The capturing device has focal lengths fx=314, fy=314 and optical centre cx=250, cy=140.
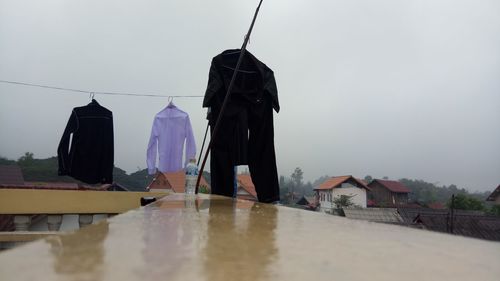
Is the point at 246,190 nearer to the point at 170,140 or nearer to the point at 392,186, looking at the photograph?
the point at 170,140

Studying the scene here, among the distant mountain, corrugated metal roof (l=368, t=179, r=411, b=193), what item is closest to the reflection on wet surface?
the distant mountain

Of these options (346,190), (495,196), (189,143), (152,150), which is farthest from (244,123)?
(346,190)

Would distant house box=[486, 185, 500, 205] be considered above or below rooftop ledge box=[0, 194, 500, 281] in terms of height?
below

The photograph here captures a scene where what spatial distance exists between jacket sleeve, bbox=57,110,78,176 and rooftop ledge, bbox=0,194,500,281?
143 inches

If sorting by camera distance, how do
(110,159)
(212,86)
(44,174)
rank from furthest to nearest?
(44,174) < (110,159) < (212,86)

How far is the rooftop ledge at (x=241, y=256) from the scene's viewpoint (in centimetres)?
36

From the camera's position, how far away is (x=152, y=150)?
14.1 feet

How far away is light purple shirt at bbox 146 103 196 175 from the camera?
13.8 feet

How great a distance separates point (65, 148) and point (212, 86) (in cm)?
241

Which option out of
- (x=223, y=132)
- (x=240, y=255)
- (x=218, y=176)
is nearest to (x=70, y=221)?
(x=218, y=176)

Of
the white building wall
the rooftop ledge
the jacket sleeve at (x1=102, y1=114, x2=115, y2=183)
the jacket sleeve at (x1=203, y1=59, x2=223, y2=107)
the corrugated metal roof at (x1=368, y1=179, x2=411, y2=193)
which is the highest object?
the jacket sleeve at (x1=203, y1=59, x2=223, y2=107)

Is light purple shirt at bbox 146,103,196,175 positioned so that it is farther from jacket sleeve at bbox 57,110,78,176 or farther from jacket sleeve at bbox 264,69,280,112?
jacket sleeve at bbox 264,69,280,112

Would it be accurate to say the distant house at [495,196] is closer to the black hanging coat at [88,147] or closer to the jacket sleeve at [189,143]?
the jacket sleeve at [189,143]

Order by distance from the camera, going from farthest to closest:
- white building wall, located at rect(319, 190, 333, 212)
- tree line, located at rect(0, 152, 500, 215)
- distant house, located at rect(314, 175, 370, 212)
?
white building wall, located at rect(319, 190, 333, 212), distant house, located at rect(314, 175, 370, 212), tree line, located at rect(0, 152, 500, 215)
